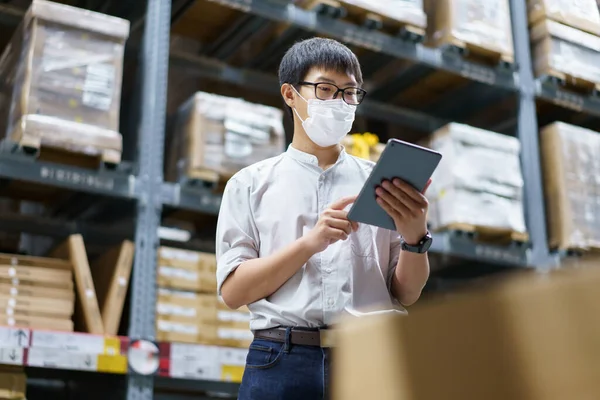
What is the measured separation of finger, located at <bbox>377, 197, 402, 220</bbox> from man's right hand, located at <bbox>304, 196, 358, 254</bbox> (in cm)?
8

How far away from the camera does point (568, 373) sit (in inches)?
19.9

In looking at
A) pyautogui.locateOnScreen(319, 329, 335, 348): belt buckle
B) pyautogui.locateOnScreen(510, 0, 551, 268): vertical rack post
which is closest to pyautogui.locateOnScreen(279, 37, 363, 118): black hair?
pyautogui.locateOnScreen(319, 329, 335, 348): belt buckle

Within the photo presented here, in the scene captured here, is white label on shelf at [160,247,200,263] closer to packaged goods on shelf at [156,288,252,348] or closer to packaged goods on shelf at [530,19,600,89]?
packaged goods on shelf at [156,288,252,348]

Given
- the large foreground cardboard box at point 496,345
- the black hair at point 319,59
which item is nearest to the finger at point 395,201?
the black hair at point 319,59

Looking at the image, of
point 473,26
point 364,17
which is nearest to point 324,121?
point 364,17

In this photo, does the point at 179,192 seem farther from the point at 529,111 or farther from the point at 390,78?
the point at 529,111

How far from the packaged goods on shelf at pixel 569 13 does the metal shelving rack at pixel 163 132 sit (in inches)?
4.4

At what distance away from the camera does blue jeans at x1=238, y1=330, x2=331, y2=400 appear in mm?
1655

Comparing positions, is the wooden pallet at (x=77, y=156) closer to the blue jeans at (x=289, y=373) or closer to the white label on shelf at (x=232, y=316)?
the white label on shelf at (x=232, y=316)

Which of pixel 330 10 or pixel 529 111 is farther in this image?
pixel 529 111

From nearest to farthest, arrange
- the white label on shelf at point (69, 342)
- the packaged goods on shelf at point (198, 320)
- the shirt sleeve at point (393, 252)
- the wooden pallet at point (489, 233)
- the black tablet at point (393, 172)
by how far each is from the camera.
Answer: the black tablet at point (393, 172)
the shirt sleeve at point (393, 252)
the white label on shelf at point (69, 342)
the packaged goods on shelf at point (198, 320)
the wooden pallet at point (489, 233)

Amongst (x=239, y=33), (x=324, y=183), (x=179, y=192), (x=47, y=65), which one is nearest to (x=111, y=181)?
(x=179, y=192)

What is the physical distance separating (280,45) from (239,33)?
0.25 meters

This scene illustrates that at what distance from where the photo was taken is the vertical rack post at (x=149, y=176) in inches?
137
